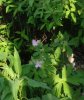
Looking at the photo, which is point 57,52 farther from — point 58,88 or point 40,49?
point 58,88

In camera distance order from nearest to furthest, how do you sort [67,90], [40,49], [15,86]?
[15,86]
[67,90]
[40,49]

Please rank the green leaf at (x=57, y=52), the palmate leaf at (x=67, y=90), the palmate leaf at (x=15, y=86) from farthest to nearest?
the green leaf at (x=57, y=52) → the palmate leaf at (x=67, y=90) → the palmate leaf at (x=15, y=86)

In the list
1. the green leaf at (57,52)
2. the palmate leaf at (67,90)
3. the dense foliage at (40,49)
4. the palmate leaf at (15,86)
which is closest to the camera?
the palmate leaf at (15,86)

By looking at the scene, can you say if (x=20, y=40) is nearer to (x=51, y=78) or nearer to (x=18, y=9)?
(x=18, y=9)

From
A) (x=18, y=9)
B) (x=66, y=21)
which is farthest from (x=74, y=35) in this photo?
(x=18, y=9)

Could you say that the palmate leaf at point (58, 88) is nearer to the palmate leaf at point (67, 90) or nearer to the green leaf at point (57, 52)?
the palmate leaf at point (67, 90)

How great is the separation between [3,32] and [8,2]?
0.37 m

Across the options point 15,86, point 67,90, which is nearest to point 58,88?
point 67,90

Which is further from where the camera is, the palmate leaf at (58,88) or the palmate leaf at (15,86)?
the palmate leaf at (58,88)

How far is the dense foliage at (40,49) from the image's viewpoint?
2.51m

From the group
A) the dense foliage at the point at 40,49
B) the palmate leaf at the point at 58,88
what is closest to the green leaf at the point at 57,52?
the dense foliage at the point at 40,49

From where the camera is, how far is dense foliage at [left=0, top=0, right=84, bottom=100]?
98.8 inches

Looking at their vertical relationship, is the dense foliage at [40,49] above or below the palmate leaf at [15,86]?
above

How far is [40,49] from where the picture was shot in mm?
3113
